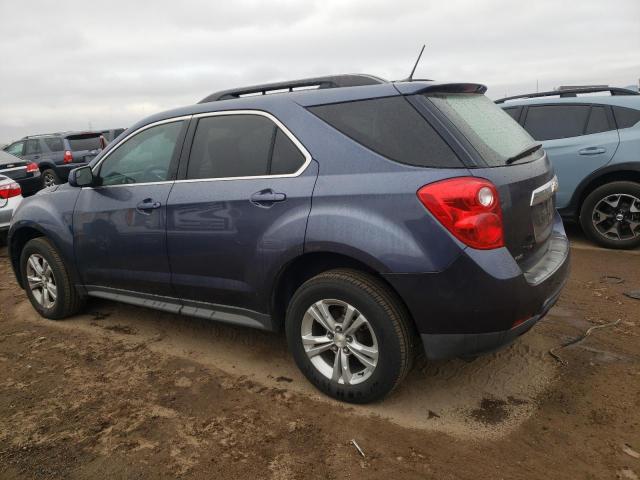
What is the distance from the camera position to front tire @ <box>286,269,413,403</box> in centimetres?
259

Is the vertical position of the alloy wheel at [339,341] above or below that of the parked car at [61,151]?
below

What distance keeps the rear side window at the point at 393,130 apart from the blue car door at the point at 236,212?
0.92ft

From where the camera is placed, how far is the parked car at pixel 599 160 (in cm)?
554

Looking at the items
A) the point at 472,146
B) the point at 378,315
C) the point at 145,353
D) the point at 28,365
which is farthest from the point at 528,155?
the point at 28,365

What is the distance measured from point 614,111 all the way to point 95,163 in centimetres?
530

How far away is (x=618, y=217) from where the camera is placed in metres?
5.63

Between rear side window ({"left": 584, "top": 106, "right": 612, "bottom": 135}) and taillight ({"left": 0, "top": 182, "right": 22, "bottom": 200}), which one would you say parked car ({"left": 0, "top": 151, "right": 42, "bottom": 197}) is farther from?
rear side window ({"left": 584, "top": 106, "right": 612, "bottom": 135})

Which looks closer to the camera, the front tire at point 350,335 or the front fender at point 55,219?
the front tire at point 350,335

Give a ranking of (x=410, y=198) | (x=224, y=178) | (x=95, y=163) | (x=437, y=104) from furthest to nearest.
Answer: (x=95, y=163) → (x=224, y=178) → (x=437, y=104) → (x=410, y=198)

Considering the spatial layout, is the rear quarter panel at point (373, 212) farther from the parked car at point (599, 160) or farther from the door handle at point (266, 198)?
the parked car at point (599, 160)

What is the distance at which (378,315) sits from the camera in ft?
8.46

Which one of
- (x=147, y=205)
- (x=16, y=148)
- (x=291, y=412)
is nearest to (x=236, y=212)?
(x=147, y=205)

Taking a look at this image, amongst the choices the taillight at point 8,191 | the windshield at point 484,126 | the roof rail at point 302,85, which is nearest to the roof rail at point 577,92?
the windshield at point 484,126

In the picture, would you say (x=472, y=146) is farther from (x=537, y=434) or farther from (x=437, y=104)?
(x=537, y=434)
